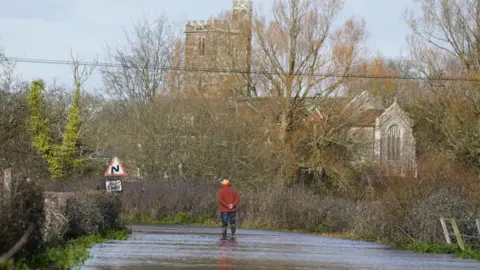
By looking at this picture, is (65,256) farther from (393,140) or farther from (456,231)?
(393,140)

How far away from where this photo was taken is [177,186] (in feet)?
159

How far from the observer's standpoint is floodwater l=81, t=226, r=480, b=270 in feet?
60.6

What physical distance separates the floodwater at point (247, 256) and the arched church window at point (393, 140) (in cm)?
6653

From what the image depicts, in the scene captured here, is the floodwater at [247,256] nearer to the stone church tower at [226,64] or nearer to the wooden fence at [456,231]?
the wooden fence at [456,231]

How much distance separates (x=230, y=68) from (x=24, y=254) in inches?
1924

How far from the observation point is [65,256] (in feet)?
59.6

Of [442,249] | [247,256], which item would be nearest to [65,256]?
[247,256]

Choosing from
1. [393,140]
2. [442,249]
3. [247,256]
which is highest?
[393,140]

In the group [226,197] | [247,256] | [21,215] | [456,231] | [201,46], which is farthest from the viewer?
[201,46]

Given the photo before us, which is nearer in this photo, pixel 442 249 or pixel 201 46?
pixel 442 249

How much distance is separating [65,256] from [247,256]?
176 inches

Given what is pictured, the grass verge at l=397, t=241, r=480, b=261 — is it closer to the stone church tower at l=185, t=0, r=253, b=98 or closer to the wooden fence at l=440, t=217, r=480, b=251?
the wooden fence at l=440, t=217, r=480, b=251

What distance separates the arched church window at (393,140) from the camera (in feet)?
308

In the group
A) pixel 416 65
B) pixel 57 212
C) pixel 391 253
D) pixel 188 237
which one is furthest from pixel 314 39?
pixel 57 212
